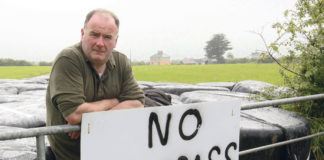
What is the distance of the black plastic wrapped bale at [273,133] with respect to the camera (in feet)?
6.81

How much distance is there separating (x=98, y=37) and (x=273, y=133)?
1562mm

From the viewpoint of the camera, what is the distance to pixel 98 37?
1.64 m

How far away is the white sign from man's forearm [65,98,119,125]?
0.34 metres

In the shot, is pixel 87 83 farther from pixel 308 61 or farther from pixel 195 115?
pixel 308 61

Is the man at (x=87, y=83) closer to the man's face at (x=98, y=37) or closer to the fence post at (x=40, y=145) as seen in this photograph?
the man's face at (x=98, y=37)

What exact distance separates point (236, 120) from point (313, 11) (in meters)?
2.14

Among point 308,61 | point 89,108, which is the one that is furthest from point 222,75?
point 89,108

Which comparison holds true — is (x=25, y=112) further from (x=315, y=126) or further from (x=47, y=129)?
(x=315, y=126)

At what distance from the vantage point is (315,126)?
2719mm

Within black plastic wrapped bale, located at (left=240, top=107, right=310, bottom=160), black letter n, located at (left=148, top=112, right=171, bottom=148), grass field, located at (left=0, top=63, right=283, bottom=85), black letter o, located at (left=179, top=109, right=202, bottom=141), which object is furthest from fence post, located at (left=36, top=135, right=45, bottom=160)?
grass field, located at (left=0, top=63, right=283, bottom=85)

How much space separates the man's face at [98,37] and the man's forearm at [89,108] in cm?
27

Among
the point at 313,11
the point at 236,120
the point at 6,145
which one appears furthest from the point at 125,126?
the point at 313,11

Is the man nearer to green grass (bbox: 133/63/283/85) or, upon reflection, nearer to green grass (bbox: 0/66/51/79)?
green grass (bbox: 133/63/283/85)

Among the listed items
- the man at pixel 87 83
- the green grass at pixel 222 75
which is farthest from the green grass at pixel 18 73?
the man at pixel 87 83
